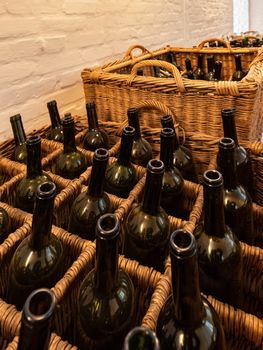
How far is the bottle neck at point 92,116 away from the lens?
999mm

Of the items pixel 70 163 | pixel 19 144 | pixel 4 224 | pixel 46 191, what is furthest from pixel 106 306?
pixel 19 144

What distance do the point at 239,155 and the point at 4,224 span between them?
65 cm

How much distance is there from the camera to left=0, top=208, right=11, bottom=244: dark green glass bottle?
675 millimetres

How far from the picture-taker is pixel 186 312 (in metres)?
0.38

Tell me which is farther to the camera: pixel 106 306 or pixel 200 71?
pixel 200 71

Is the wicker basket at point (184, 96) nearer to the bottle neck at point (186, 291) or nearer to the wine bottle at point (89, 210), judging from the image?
the wine bottle at point (89, 210)

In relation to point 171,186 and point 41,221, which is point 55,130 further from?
point 41,221

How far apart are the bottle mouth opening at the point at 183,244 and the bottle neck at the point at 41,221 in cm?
20

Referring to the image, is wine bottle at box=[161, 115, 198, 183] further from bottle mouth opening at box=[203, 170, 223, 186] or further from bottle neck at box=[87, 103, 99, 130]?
bottle mouth opening at box=[203, 170, 223, 186]

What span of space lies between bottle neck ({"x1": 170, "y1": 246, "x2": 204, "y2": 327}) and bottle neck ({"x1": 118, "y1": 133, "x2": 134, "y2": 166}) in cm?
42

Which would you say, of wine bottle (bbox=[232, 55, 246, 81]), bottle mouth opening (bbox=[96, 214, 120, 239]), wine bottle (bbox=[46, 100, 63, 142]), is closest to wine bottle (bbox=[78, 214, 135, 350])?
bottle mouth opening (bbox=[96, 214, 120, 239])

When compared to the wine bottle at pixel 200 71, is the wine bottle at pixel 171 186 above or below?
below

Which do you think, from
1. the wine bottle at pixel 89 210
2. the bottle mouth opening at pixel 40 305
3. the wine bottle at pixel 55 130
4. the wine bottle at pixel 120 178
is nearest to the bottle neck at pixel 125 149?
the wine bottle at pixel 120 178

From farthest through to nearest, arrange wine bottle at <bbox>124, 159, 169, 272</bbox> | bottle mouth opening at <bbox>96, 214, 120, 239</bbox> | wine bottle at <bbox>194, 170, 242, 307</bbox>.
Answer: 1. wine bottle at <bbox>124, 159, 169, 272</bbox>
2. wine bottle at <bbox>194, 170, 242, 307</bbox>
3. bottle mouth opening at <bbox>96, 214, 120, 239</bbox>
